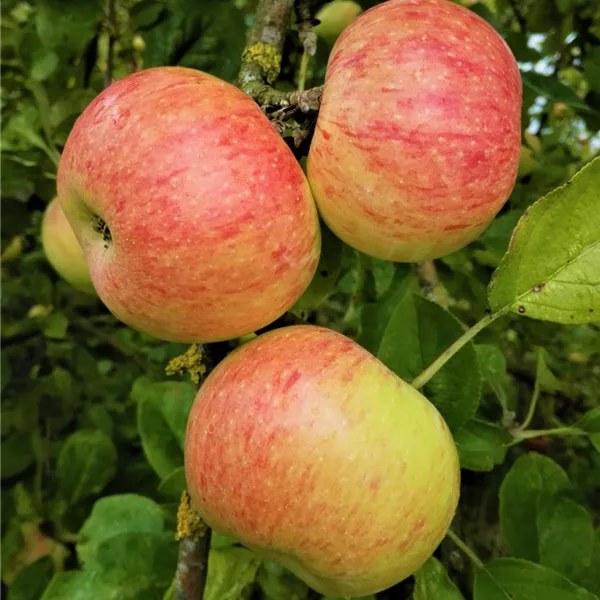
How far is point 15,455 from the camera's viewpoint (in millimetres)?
1438

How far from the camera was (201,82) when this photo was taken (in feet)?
2.11

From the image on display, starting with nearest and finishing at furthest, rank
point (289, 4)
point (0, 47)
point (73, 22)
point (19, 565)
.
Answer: point (289, 4) → point (73, 22) → point (19, 565) → point (0, 47)

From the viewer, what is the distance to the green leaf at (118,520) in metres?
0.95

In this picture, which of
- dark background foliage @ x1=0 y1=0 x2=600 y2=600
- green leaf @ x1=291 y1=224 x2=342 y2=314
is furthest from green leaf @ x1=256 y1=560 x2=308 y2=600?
green leaf @ x1=291 y1=224 x2=342 y2=314

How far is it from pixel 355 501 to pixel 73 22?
2.82 ft

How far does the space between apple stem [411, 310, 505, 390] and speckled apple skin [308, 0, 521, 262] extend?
8cm

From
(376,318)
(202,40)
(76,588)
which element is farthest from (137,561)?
(202,40)

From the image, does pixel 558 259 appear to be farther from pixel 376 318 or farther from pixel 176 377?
pixel 176 377

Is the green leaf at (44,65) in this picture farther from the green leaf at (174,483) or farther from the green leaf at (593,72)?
the green leaf at (593,72)

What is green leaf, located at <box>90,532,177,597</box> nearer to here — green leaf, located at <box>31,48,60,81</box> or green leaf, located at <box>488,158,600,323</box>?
green leaf, located at <box>488,158,600,323</box>

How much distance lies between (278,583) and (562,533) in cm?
39

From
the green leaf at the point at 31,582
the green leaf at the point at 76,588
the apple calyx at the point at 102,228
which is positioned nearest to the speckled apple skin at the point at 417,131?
the apple calyx at the point at 102,228

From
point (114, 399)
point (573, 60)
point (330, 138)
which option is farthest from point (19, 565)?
point (573, 60)

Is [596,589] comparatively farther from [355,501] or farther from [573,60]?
[573,60]
